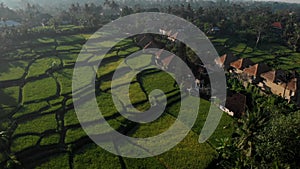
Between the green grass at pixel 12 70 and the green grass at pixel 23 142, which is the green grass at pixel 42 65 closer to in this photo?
the green grass at pixel 12 70

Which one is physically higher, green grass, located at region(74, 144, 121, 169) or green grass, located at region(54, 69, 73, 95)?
green grass, located at region(54, 69, 73, 95)

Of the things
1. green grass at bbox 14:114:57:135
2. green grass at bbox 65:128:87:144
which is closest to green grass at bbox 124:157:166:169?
green grass at bbox 65:128:87:144

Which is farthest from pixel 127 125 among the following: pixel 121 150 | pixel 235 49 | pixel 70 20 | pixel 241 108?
pixel 70 20

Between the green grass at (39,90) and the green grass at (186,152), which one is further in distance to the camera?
the green grass at (39,90)

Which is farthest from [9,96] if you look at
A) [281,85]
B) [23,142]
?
[281,85]

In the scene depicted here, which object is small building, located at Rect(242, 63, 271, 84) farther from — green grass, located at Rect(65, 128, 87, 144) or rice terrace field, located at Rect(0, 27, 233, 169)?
green grass, located at Rect(65, 128, 87, 144)

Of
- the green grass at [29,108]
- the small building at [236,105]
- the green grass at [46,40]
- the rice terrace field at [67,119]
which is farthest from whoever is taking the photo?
the green grass at [46,40]

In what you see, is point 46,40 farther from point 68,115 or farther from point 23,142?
point 23,142

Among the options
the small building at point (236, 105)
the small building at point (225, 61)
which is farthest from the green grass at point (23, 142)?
the small building at point (225, 61)

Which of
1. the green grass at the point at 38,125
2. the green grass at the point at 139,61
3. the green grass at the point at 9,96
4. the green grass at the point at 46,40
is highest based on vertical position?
the green grass at the point at 46,40
